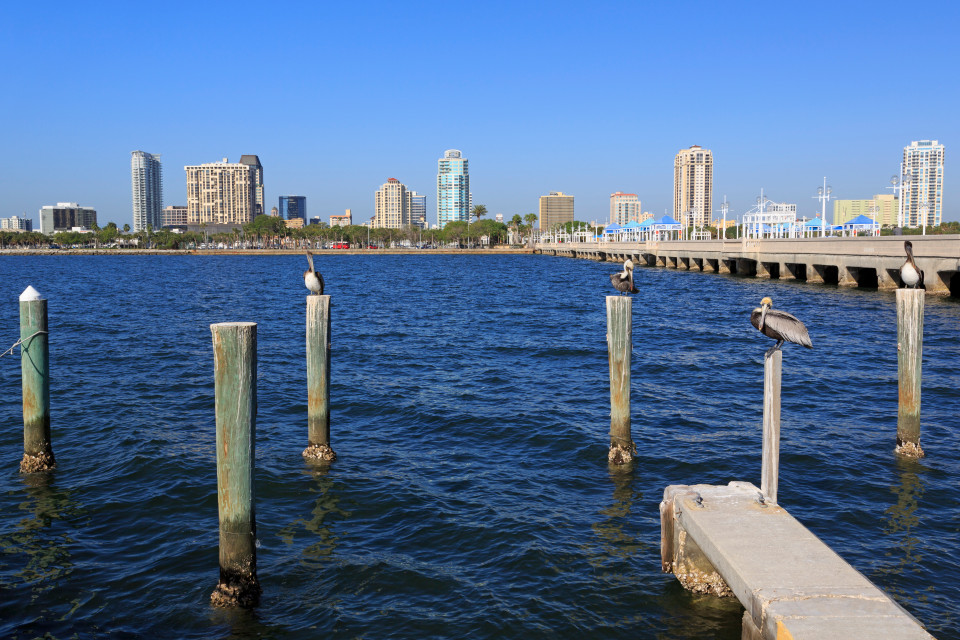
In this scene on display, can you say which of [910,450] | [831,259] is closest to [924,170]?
[831,259]

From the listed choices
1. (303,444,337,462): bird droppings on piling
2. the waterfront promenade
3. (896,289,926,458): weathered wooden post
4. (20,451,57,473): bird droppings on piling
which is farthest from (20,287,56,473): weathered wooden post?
the waterfront promenade

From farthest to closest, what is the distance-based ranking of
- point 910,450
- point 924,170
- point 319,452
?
point 924,170, point 319,452, point 910,450

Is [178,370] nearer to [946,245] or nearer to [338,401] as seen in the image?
[338,401]

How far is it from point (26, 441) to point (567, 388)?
10923mm

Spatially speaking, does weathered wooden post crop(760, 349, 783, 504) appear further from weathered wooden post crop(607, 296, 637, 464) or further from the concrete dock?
weathered wooden post crop(607, 296, 637, 464)

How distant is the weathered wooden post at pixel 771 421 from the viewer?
713 cm

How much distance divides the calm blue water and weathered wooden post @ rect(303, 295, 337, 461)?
407 millimetres

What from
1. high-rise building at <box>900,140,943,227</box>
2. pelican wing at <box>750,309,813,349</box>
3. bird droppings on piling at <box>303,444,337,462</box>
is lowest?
bird droppings on piling at <box>303,444,337,462</box>

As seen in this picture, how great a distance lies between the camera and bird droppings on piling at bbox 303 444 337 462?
1180 cm

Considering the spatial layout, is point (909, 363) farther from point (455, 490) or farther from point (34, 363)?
point (34, 363)

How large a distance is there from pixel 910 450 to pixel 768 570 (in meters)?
7.31

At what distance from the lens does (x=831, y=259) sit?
43.4m

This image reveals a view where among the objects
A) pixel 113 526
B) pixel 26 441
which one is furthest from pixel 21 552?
pixel 26 441

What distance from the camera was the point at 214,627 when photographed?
716 centimetres
